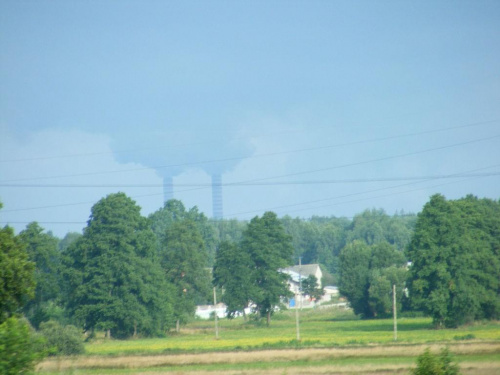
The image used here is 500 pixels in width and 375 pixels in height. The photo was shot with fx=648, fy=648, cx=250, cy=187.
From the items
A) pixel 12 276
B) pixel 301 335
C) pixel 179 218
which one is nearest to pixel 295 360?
pixel 12 276

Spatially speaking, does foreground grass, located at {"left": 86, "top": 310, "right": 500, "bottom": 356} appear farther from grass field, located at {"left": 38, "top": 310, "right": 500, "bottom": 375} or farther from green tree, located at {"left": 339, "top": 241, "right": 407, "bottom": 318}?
green tree, located at {"left": 339, "top": 241, "right": 407, "bottom": 318}

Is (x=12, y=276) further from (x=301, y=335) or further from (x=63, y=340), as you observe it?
(x=301, y=335)

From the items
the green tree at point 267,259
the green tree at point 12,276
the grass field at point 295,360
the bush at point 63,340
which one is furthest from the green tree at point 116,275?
the green tree at point 12,276

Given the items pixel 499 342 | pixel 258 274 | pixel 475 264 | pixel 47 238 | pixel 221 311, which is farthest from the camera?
pixel 221 311

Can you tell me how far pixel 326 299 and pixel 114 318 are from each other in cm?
7366

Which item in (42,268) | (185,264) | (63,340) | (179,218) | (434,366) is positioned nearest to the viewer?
(434,366)

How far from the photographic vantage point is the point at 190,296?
89.4m

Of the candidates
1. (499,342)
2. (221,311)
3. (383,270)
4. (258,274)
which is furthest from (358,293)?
(499,342)

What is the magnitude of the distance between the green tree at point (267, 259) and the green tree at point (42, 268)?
2525 cm

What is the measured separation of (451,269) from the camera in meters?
68.4

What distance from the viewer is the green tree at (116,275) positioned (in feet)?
235

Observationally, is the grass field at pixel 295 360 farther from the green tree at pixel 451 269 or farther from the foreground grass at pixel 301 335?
the green tree at pixel 451 269

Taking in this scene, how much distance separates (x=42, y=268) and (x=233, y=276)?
24.9 meters

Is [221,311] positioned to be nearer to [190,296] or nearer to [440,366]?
[190,296]
